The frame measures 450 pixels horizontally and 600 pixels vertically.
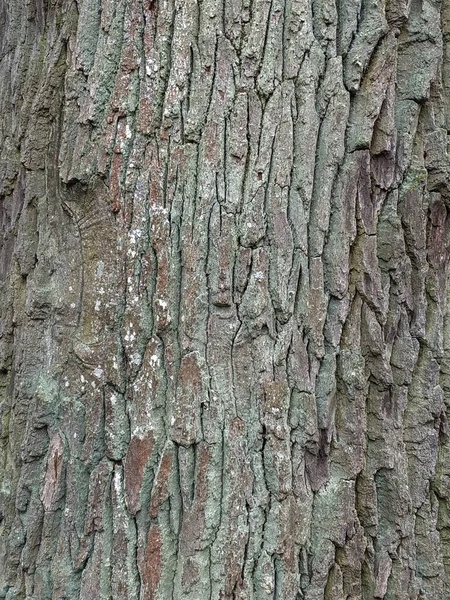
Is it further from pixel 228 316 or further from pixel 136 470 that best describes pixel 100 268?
pixel 136 470

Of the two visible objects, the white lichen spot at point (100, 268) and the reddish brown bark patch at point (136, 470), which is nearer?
→ the reddish brown bark patch at point (136, 470)

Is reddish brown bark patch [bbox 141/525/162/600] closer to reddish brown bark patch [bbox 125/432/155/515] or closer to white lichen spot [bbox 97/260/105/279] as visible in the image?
reddish brown bark patch [bbox 125/432/155/515]

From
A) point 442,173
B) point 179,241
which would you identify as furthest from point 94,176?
point 442,173

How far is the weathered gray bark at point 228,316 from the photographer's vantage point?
1.72 meters

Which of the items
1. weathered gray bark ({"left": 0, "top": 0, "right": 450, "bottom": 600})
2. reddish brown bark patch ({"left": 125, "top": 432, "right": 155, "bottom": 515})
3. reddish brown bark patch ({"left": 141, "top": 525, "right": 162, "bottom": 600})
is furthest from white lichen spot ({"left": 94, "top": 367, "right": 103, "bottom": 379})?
reddish brown bark patch ({"left": 141, "top": 525, "right": 162, "bottom": 600})

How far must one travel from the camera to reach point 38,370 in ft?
6.49

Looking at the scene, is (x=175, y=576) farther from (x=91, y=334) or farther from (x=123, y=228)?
(x=123, y=228)

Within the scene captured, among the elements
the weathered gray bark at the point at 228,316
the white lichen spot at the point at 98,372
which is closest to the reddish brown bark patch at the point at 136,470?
the weathered gray bark at the point at 228,316

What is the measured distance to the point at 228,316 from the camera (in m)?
1.75

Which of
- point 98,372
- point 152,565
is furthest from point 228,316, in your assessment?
point 152,565

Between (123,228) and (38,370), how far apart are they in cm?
51

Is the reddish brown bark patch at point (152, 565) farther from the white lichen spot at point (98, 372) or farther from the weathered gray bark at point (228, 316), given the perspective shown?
the white lichen spot at point (98, 372)

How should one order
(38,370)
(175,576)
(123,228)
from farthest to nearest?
(38,370) → (123,228) → (175,576)

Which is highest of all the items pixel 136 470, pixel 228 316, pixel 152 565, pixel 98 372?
pixel 228 316
